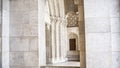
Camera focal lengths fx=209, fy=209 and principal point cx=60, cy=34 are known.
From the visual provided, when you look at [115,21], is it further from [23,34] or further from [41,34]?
[23,34]

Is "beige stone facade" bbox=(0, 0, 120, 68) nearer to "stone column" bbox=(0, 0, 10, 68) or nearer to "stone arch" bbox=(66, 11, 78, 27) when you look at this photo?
"stone column" bbox=(0, 0, 10, 68)

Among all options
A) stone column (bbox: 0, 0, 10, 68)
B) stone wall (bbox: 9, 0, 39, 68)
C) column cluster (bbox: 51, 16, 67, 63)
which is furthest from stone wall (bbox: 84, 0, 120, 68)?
column cluster (bbox: 51, 16, 67, 63)

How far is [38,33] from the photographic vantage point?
4242 millimetres

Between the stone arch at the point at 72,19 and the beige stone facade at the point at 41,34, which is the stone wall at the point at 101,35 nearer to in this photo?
the beige stone facade at the point at 41,34

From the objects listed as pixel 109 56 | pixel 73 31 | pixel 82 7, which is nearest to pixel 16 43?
pixel 82 7

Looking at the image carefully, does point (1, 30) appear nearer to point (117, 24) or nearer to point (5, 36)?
point (5, 36)

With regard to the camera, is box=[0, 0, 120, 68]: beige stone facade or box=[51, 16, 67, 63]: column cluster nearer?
box=[0, 0, 120, 68]: beige stone facade

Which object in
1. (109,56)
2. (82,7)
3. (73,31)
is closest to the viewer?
(109,56)

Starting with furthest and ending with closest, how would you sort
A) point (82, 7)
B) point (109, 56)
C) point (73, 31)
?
point (73, 31)
point (82, 7)
point (109, 56)

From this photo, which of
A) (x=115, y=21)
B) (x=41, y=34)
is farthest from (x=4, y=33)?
→ (x=115, y=21)

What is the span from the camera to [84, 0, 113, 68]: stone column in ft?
12.5

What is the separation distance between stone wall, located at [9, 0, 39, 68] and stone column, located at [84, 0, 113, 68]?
1069 millimetres

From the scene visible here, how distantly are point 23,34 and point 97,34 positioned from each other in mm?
1505

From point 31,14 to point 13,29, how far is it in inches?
19.4
